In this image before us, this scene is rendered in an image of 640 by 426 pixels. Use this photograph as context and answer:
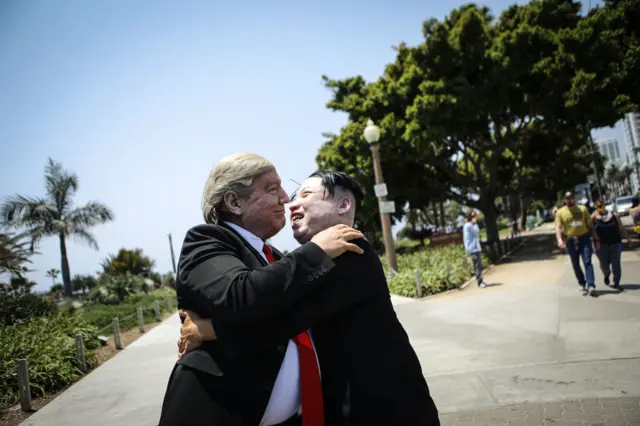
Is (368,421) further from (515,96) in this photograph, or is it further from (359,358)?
(515,96)

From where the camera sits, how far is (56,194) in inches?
934

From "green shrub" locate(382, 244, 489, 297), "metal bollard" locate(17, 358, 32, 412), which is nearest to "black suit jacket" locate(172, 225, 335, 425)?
"metal bollard" locate(17, 358, 32, 412)

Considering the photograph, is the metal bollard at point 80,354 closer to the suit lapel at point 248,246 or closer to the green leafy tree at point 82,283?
the suit lapel at point 248,246

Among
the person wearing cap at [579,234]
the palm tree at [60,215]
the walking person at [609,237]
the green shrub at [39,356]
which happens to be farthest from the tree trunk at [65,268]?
the walking person at [609,237]

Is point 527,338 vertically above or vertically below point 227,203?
below

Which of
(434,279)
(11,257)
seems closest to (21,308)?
(11,257)

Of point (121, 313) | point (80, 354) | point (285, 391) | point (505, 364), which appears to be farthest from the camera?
point (121, 313)

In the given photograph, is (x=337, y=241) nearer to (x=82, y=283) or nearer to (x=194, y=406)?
(x=194, y=406)

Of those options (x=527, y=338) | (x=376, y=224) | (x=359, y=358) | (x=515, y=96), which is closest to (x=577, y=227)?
(x=527, y=338)

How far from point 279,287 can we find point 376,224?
1133 inches

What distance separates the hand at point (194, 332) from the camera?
148cm

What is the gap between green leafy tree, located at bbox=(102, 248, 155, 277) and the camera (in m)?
27.5

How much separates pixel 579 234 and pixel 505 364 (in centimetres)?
433

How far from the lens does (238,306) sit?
4.40 feet
